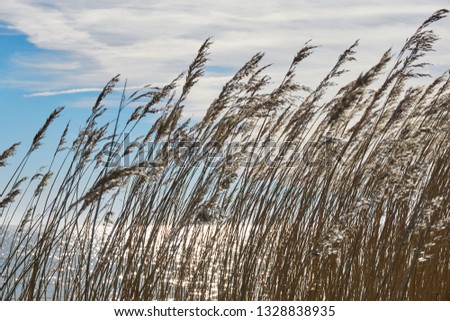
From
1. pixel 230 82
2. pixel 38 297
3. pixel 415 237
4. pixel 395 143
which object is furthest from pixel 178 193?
pixel 415 237

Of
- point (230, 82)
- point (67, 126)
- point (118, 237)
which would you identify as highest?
point (230, 82)

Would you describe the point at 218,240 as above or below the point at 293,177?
below

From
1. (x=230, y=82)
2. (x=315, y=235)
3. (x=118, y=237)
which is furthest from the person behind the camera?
(x=315, y=235)

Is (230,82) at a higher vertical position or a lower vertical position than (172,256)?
higher

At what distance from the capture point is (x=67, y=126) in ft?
13.2

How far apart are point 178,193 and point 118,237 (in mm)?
460

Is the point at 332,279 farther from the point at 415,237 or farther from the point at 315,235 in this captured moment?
the point at 415,237

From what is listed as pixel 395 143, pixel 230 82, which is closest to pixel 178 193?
pixel 230 82

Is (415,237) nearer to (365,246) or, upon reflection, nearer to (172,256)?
(365,246)

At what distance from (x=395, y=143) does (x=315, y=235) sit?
77 cm
